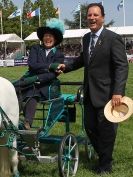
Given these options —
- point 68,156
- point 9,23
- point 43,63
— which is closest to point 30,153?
point 68,156

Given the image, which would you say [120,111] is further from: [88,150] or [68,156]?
[88,150]

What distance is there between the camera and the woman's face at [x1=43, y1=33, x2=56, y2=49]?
20.8ft

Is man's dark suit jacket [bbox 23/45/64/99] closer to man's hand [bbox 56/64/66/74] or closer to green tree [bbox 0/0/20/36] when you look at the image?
man's hand [bbox 56/64/66/74]

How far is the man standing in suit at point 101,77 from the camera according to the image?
572cm

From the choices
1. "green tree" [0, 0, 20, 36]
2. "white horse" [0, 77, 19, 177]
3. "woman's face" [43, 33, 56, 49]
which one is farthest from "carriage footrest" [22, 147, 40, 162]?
"green tree" [0, 0, 20, 36]

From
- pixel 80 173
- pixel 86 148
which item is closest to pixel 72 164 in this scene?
pixel 80 173

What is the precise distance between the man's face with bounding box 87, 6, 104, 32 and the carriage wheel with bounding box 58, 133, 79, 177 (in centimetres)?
136

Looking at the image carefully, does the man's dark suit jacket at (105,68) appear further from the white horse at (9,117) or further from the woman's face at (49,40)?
the white horse at (9,117)

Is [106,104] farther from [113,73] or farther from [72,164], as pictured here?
[72,164]

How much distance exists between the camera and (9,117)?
5.42 m

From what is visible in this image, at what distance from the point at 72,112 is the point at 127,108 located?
140 centimetres

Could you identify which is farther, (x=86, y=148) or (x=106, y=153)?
(x=86, y=148)

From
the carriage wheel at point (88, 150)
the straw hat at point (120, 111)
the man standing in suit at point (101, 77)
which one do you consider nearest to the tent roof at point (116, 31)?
the carriage wheel at point (88, 150)

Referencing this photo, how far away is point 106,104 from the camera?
5.68 metres
